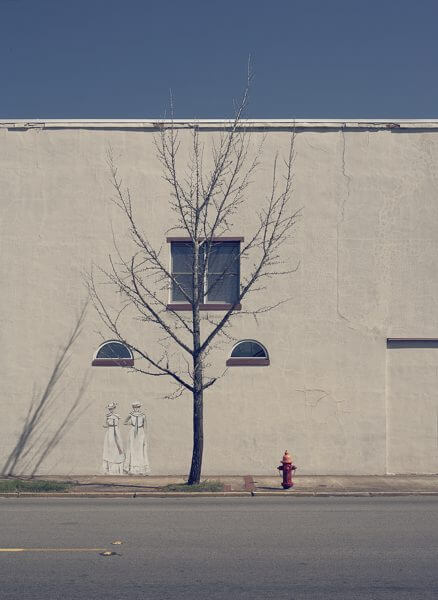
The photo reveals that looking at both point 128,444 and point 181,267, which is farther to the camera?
point 181,267

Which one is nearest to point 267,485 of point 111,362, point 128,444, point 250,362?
point 250,362

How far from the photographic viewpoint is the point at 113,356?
720 inches

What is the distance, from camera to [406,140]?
18.3m

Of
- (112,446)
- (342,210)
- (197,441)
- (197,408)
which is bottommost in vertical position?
(112,446)

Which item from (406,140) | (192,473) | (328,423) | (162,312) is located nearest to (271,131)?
(406,140)

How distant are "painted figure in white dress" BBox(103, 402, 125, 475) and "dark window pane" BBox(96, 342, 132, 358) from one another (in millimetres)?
Answer: 1209

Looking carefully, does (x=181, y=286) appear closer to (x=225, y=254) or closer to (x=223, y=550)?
(x=225, y=254)

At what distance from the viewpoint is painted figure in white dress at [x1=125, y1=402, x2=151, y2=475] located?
17969 millimetres

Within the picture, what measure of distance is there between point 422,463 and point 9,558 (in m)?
11.6

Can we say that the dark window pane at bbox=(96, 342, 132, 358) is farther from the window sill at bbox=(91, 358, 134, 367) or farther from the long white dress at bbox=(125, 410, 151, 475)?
the long white dress at bbox=(125, 410, 151, 475)

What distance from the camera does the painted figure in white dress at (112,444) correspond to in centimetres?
1802

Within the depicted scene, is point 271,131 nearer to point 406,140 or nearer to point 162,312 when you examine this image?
point 406,140

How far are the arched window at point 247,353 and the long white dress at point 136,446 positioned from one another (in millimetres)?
2621

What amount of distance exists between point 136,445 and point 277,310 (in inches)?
189
